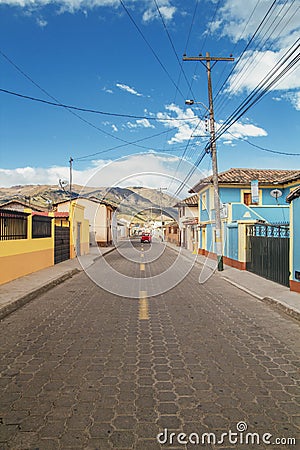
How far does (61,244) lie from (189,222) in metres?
16.6

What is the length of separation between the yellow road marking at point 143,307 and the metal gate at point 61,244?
33.9 ft

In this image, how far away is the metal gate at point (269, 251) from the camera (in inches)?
494

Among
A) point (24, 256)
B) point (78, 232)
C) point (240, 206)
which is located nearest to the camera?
point (24, 256)

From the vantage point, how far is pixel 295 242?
10711mm

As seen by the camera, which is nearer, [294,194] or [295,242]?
[294,194]

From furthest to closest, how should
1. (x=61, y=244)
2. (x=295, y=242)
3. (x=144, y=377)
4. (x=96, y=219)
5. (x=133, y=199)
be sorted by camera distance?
1. (x=96, y=219)
2. (x=133, y=199)
3. (x=61, y=244)
4. (x=295, y=242)
5. (x=144, y=377)

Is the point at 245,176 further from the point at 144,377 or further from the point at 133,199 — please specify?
the point at 144,377

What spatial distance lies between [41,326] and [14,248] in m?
6.74

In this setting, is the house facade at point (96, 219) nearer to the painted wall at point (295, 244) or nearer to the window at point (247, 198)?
the window at point (247, 198)

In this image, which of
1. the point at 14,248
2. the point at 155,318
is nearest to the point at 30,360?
the point at 155,318

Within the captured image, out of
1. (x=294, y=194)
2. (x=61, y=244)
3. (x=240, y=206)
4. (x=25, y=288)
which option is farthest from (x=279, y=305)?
(x=61, y=244)

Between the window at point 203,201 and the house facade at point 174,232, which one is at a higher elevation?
the window at point 203,201

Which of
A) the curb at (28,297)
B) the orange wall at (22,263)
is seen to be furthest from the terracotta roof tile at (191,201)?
the curb at (28,297)

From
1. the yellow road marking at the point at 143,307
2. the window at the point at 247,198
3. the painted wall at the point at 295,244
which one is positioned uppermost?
the window at the point at 247,198
